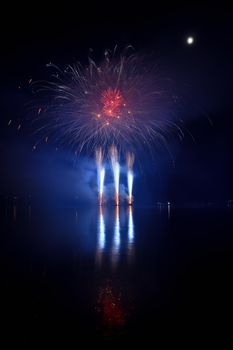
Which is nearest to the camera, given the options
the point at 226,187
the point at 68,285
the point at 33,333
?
the point at 33,333

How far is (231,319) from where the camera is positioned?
863cm

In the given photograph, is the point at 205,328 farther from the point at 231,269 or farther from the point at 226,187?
the point at 226,187

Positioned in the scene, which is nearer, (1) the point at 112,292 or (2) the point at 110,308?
(2) the point at 110,308

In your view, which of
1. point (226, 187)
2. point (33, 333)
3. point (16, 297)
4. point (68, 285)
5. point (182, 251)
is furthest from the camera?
point (226, 187)

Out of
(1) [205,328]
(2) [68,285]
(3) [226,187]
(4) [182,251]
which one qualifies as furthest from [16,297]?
(3) [226,187]

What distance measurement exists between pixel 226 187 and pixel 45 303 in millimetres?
139889

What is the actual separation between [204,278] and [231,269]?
2.11m

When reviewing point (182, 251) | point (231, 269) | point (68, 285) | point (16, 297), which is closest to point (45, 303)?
point (16, 297)

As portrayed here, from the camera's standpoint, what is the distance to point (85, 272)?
14102 mm

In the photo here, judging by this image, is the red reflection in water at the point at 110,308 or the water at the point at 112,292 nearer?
the water at the point at 112,292

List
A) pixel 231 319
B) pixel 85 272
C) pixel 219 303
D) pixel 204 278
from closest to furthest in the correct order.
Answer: pixel 231 319
pixel 219 303
pixel 204 278
pixel 85 272

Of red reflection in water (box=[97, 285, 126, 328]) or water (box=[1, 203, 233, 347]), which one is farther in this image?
red reflection in water (box=[97, 285, 126, 328])

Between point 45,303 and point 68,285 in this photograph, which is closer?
point 45,303

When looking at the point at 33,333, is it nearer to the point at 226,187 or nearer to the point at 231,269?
the point at 231,269
